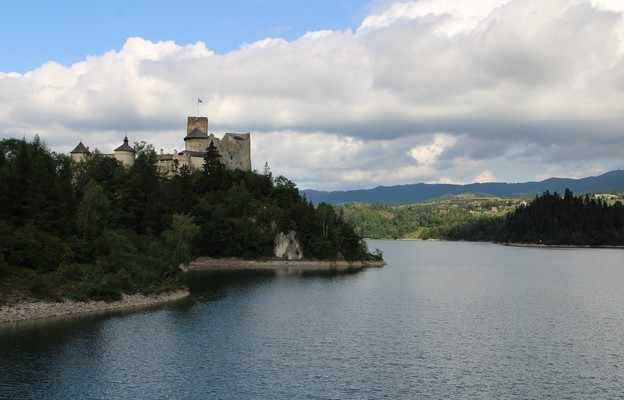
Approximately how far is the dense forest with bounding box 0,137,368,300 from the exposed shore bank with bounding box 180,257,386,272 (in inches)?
70.5

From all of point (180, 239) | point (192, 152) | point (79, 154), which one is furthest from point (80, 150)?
point (180, 239)

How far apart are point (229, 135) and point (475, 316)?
278 ft

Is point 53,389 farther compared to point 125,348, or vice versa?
point 125,348

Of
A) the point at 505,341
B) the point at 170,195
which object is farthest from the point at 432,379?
the point at 170,195

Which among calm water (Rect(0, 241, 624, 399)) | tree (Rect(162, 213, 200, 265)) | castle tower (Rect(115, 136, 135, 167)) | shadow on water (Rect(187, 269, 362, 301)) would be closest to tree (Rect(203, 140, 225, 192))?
castle tower (Rect(115, 136, 135, 167))

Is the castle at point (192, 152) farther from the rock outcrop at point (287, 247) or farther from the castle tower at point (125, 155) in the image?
the rock outcrop at point (287, 247)

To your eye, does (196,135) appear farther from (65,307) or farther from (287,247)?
(65,307)

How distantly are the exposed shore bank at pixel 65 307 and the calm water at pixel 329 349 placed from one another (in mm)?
2299

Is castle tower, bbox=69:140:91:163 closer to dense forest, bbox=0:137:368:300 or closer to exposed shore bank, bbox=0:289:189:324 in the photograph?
dense forest, bbox=0:137:368:300

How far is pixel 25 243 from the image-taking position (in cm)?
5834

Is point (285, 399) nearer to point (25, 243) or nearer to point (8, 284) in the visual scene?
point (8, 284)

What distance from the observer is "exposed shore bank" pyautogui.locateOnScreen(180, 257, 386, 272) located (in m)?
111

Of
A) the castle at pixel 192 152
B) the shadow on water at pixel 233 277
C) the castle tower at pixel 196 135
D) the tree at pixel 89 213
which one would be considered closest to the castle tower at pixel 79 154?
the castle at pixel 192 152

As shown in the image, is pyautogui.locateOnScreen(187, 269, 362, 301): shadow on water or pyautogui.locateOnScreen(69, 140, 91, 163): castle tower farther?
pyautogui.locateOnScreen(69, 140, 91, 163): castle tower
